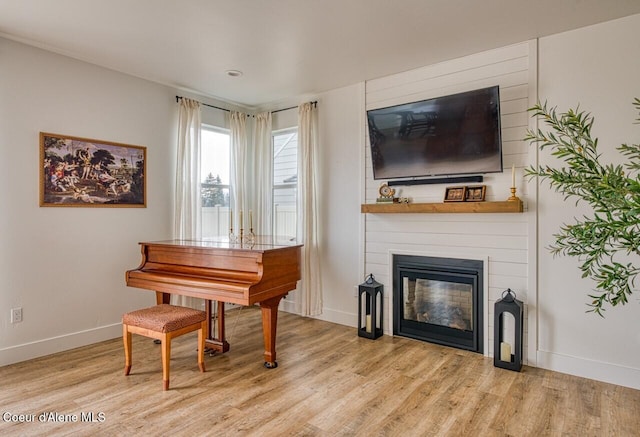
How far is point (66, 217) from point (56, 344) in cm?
113

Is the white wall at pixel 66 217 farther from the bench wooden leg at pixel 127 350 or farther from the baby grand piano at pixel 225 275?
the bench wooden leg at pixel 127 350

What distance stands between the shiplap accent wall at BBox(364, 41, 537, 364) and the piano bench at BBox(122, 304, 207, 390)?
6.38 feet

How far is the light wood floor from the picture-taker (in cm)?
224

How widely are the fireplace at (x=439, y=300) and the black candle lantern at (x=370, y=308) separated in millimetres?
163

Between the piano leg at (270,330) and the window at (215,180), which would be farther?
the window at (215,180)

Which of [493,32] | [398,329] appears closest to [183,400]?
[398,329]

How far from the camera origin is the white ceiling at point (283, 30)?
8.59 feet

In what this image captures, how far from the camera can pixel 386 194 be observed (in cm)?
392

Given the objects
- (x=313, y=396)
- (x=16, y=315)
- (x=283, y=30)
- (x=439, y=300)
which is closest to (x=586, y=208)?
(x=439, y=300)

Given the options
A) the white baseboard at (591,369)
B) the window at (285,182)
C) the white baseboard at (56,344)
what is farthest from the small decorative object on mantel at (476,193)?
the white baseboard at (56,344)

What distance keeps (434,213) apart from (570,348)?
1523 millimetres

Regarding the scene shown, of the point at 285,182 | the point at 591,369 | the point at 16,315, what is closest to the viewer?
the point at 591,369

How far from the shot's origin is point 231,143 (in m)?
4.93

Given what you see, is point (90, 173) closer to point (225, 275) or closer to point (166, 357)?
point (225, 275)
